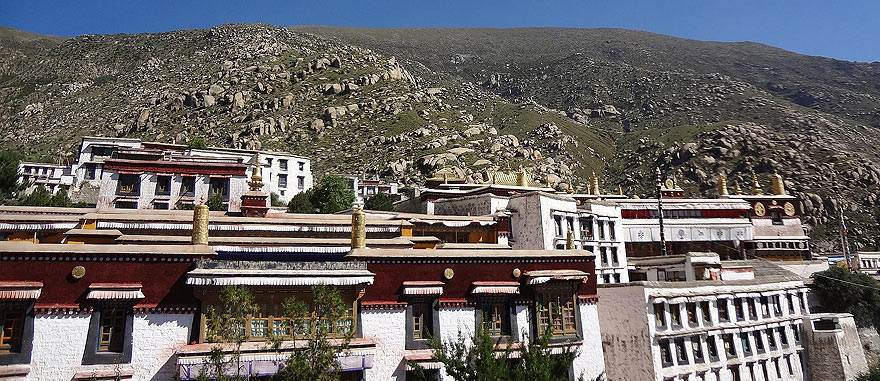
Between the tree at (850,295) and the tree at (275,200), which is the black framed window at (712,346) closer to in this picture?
the tree at (850,295)

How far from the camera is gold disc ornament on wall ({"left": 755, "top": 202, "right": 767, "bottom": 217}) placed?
53.2 meters

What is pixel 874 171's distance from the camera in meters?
85.1

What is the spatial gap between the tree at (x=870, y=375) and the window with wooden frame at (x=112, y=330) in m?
35.9

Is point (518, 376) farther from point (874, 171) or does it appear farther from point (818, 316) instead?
point (874, 171)

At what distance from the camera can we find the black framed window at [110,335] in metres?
15.0

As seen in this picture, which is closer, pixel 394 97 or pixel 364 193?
pixel 364 193

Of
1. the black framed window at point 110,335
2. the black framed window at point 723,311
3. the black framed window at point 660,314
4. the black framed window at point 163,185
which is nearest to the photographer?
the black framed window at point 110,335

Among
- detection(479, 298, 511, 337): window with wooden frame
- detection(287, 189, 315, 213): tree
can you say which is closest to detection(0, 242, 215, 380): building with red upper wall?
detection(479, 298, 511, 337): window with wooden frame

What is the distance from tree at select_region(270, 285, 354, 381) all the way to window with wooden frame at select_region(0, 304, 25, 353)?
6492 mm

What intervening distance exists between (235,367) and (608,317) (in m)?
15.9

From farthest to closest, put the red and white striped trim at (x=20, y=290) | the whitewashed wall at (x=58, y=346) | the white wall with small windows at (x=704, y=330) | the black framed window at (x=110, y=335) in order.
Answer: the white wall with small windows at (x=704, y=330), the black framed window at (x=110, y=335), the whitewashed wall at (x=58, y=346), the red and white striped trim at (x=20, y=290)

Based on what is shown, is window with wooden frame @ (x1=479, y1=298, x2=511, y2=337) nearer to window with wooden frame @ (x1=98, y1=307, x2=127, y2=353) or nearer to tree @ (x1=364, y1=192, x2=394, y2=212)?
window with wooden frame @ (x1=98, y1=307, x2=127, y2=353)

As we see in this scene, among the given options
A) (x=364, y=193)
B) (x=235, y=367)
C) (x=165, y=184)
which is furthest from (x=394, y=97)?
(x=235, y=367)

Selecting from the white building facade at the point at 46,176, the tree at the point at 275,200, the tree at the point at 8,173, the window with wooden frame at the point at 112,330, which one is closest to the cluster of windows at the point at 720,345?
the window with wooden frame at the point at 112,330
